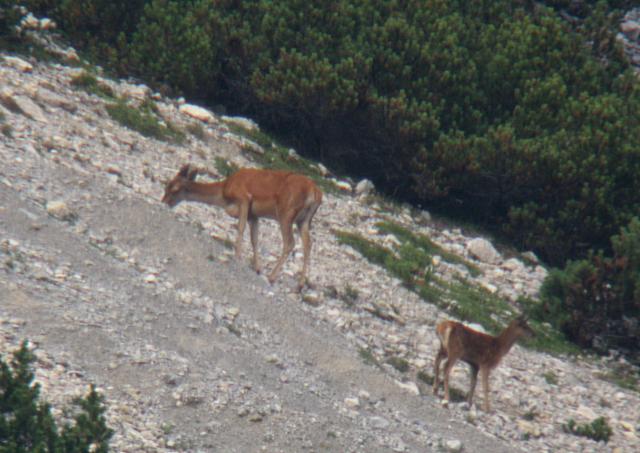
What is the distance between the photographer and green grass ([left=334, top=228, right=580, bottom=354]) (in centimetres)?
1723

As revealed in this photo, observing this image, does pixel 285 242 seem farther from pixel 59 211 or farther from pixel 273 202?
pixel 59 211

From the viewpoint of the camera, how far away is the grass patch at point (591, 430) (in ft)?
46.4

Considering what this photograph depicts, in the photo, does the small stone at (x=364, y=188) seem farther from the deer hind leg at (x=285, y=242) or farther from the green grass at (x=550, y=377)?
the deer hind leg at (x=285, y=242)

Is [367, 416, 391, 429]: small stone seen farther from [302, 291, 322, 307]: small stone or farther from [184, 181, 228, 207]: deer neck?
[184, 181, 228, 207]: deer neck

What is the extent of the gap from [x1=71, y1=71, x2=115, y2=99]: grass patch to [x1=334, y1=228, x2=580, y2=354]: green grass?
559cm

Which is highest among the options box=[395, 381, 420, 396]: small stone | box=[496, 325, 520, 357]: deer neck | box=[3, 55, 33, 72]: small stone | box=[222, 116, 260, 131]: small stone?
box=[222, 116, 260, 131]: small stone

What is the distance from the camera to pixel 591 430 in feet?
46.6

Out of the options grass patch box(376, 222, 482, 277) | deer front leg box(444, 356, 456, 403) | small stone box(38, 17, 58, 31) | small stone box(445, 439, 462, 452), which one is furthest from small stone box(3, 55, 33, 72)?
small stone box(445, 439, 462, 452)

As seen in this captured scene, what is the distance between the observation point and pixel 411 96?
81.8ft

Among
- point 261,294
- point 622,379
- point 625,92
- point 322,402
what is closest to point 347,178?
point 625,92

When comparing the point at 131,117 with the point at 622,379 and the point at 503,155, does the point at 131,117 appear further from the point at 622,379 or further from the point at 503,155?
the point at 622,379

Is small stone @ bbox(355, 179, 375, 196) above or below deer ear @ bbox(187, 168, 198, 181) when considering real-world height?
above

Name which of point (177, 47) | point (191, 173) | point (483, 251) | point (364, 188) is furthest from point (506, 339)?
point (177, 47)

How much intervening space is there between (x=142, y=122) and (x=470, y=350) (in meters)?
9.05
